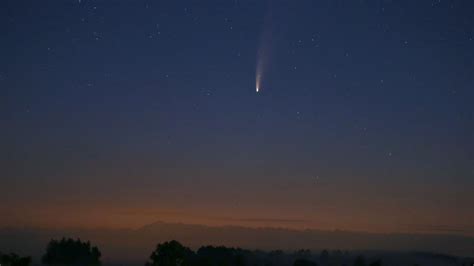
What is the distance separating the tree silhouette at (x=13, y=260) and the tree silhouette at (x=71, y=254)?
227 ft

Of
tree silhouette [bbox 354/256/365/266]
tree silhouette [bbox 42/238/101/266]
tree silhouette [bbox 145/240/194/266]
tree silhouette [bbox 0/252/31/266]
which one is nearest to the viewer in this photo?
tree silhouette [bbox 0/252/31/266]

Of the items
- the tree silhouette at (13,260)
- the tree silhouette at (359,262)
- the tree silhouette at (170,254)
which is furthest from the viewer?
the tree silhouette at (359,262)

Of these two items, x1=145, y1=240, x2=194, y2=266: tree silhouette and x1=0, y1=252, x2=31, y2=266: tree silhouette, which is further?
x1=145, y1=240, x2=194, y2=266: tree silhouette

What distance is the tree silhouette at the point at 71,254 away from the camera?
126m

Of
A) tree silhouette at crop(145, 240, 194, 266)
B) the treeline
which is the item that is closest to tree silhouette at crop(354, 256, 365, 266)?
the treeline

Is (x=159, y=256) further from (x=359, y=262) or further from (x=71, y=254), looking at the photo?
(x=359, y=262)

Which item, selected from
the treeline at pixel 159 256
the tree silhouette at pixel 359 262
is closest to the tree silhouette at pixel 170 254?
the treeline at pixel 159 256

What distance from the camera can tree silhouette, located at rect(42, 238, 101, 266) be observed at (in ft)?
413

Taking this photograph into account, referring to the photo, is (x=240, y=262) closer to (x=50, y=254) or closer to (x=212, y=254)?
(x=212, y=254)

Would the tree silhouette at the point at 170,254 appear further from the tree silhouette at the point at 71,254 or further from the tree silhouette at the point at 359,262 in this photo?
the tree silhouette at the point at 359,262

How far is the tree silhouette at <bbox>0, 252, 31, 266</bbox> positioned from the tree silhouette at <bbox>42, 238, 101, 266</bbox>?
6911 centimetres

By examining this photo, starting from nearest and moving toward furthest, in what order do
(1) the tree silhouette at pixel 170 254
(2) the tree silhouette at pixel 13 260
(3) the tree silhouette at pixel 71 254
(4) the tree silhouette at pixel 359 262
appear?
(2) the tree silhouette at pixel 13 260 < (1) the tree silhouette at pixel 170 254 < (3) the tree silhouette at pixel 71 254 < (4) the tree silhouette at pixel 359 262

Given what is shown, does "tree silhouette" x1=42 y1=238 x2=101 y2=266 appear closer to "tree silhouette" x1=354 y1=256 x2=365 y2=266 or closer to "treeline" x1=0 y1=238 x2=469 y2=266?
"treeline" x1=0 y1=238 x2=469 y2=266

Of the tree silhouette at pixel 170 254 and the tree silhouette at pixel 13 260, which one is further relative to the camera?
the tree silhouette at pixel 170 254
